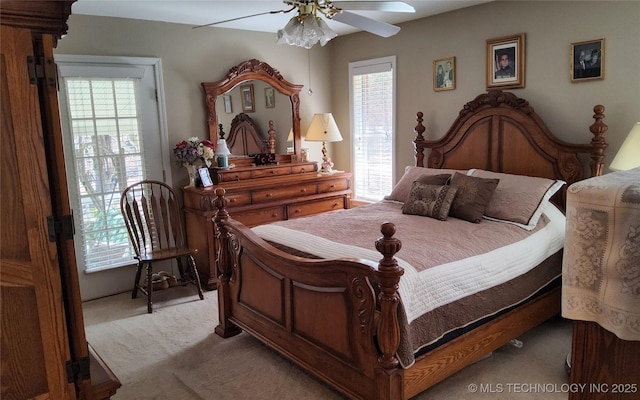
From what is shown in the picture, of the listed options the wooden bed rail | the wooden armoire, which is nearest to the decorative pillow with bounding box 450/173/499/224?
the wooden bed rail

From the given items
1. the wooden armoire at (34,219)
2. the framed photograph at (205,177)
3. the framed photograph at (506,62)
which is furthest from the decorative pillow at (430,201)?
the wooden armoire at (34,219)

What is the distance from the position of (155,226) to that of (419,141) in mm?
2655

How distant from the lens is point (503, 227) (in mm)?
3158

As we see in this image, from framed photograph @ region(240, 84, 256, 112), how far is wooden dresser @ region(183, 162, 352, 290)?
0.62 m

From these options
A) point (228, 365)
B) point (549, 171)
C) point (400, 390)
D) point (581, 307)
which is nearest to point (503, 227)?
point (549, 171)

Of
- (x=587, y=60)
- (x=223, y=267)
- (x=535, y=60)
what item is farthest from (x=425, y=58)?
(x=223, y=267)

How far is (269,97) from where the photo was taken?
4930mm

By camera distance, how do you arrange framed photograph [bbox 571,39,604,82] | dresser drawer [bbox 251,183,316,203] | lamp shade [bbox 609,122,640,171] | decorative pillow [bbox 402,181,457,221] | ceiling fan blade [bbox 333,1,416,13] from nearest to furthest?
1. ceiling fan blade [bbox 333,1,416,13]
2. lamp shade [bbox 609,122,640,171]
3. framed photograph [bbox 571,39,604,82]
4. decorative pillow [bbox 402,181,457,221]
5. dresser drawer [bbox 251,183,316,203]

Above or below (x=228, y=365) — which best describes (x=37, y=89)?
above

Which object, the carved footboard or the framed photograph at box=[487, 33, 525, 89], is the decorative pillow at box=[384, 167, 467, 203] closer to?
the framed photograph at box=[487, 33, 525, 89]

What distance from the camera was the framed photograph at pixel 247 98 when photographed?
4.73 meters

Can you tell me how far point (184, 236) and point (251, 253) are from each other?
1807 millimetres

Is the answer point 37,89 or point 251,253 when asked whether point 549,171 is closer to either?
point 251,253

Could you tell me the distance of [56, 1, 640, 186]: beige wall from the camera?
3277mm
